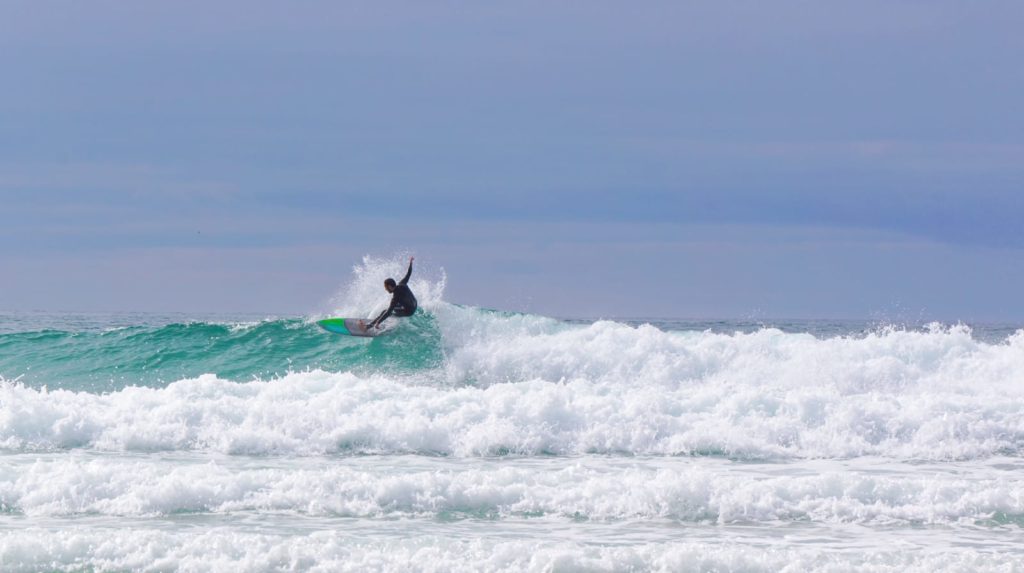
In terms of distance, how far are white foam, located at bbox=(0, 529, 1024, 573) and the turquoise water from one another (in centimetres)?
2

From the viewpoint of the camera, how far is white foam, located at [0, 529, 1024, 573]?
732 cm

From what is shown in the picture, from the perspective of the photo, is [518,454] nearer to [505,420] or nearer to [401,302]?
[505,420]

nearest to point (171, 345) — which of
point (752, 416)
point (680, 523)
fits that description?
point (752, 416)

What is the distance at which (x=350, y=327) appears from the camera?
63.5 ft

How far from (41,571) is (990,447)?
1103cm

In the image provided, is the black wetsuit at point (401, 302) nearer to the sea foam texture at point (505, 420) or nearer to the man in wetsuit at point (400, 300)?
the man in wetsuit at point (400, 300)

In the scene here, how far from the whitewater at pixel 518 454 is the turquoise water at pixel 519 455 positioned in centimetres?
3

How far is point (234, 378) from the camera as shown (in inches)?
704

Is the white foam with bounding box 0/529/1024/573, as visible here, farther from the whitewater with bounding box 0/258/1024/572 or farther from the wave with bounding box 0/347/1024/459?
the wave with bounding box 0/347/1024/459

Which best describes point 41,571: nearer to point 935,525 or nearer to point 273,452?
point 273,452

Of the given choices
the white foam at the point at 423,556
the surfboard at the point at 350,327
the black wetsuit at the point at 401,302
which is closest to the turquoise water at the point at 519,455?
the white foam at the point at 423,556

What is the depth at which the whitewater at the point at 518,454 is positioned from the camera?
301 inches

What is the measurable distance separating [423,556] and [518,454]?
4.35m

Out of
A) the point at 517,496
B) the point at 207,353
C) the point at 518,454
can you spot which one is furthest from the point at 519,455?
the point at 207,353
